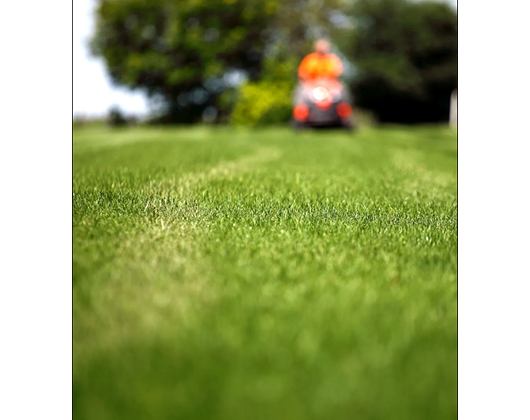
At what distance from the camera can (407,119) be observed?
26.9 ft

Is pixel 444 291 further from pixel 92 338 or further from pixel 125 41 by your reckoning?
pixel 125 41

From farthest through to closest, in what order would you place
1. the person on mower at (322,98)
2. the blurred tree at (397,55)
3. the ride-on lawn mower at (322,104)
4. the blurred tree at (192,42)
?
1. the ride-on lawn mower at (322,104)
2. the person on mower at (322,98)
3. the blurred tree at (397,55)
4. the blurred tree at (192,42)

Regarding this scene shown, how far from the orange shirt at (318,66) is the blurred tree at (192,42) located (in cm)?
88

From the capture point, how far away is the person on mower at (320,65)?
21.4 ft

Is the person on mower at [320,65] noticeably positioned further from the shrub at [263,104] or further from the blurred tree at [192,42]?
the blurred tree at [192,42]

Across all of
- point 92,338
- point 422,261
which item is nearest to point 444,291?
point 422,261

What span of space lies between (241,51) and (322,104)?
2.18 metres

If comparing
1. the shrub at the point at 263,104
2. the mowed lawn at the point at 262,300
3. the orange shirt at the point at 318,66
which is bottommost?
the mowed lawn at the point at 262,300

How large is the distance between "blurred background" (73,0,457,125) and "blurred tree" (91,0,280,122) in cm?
1

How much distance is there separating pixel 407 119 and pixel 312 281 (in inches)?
256
